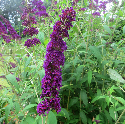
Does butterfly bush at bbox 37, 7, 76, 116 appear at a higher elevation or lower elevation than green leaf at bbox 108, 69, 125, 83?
higher

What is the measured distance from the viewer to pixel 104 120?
2070mm

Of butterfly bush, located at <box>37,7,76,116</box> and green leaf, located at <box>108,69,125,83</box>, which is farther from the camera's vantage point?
green leaf, located at <box>108,69,125,83</box>

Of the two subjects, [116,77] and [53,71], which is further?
[116,77]

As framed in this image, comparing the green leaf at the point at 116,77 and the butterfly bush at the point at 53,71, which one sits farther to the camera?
the green leaf at the point at 116,77

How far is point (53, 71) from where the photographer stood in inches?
45.5

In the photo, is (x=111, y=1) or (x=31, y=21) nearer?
(x=31, y=21)

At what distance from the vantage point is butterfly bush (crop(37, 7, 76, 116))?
113 cm

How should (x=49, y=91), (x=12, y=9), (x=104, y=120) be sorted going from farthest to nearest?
(x=12, y=9), (x=104, y=120), (x=49, y=91)

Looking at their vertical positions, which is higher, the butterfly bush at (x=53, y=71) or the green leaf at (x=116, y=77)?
the butterfly bush at (x=53, y=71)

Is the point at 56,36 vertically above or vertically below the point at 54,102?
above

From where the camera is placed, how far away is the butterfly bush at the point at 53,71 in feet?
3.70

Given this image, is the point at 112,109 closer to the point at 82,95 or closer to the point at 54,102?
the point at 82,95

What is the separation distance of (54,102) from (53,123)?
0.37m

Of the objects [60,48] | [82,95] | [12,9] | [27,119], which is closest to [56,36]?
[60,48]
